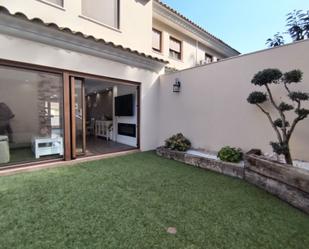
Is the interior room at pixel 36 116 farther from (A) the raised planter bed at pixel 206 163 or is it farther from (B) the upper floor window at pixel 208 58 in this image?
(B) the upper floor window at pixel 208 58

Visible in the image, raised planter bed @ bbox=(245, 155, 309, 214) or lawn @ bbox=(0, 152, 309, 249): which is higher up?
raised planter bed @ bbox=(245, 155, 309, 214)

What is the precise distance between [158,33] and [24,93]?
557 cm

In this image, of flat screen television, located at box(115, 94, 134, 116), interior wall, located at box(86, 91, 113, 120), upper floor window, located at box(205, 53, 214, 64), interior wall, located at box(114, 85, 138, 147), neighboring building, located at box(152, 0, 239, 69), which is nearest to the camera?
interior wall, located at box(114, 85, 138, 147)

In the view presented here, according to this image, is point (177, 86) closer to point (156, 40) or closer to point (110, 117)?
point (156, 40)

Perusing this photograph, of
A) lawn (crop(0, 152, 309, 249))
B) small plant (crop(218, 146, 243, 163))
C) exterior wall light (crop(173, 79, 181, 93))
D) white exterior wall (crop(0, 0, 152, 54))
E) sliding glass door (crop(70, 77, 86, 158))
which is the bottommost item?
lawn (crop(0, 152, 309, 249))

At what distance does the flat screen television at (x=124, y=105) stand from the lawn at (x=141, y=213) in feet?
10.6

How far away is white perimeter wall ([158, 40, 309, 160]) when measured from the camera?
11.5 feet

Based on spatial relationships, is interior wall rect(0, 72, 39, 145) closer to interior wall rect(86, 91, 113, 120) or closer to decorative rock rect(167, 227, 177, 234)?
interior wall rect(86, 91, 113, 120)

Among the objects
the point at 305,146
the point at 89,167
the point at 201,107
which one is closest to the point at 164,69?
the point at 201,107

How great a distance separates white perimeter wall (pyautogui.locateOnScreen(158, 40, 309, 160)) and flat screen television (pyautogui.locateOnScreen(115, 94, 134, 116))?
3.79ft

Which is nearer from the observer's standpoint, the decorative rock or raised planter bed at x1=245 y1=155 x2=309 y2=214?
the decorative rock

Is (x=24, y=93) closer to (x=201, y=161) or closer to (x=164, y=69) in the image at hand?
(x=164, y=69)

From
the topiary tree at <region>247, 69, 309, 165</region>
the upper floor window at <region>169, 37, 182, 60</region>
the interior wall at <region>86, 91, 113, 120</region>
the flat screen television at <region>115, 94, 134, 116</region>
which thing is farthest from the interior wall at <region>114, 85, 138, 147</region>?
the topiary tree at <region>247, 69, 309, 165</region>

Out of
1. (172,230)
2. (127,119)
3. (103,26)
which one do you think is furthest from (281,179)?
(103,26)
